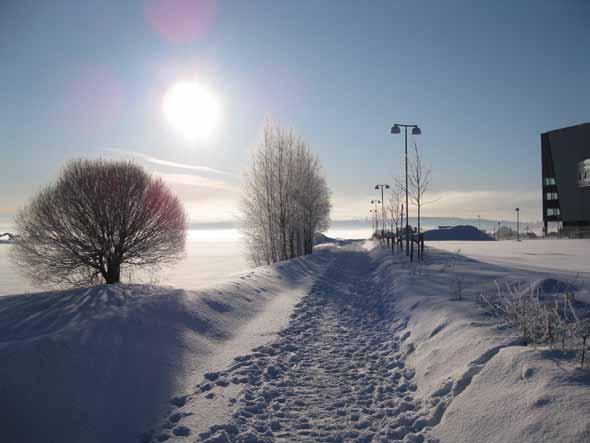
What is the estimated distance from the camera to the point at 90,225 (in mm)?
18250

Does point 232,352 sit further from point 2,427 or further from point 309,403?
point 2,427

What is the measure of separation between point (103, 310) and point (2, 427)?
130 inches

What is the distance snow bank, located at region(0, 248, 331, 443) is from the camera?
140 inches

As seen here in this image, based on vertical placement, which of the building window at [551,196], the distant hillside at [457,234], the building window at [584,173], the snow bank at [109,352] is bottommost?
the distant hillside at [457,234]

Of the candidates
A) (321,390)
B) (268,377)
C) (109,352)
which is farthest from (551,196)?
(109,352)

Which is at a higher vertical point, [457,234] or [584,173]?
[584,173]

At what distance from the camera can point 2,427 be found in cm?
324

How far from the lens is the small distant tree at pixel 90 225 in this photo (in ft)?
59.2

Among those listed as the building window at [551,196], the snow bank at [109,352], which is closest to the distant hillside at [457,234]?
the building window at [551,196]

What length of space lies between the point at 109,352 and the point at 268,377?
97.1 inches

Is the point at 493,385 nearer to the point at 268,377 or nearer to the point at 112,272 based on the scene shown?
the point at 268,377

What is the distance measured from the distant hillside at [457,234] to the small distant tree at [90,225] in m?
69.1

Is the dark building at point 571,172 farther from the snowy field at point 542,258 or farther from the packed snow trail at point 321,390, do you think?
the packed snow trail at point 321,390

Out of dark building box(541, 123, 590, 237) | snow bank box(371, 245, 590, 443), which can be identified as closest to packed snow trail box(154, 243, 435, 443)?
snow bank box(371, 245, 590, 443)
